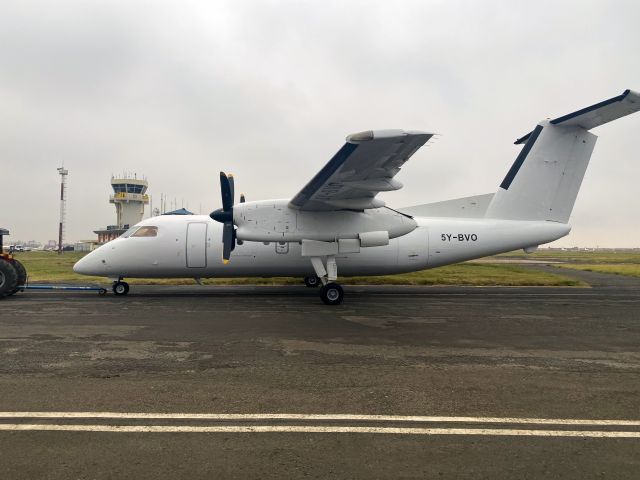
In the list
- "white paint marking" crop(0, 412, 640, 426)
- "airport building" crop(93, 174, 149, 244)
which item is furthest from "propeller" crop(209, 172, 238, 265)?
"airport building" crop(93, 174, 149, 244)

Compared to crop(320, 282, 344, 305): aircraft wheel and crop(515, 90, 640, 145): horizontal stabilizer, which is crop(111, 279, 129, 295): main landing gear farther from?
crop(515, 90, 640, 145): horizontal stabilizer

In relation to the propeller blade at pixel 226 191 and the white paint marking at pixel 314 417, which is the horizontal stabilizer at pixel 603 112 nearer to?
the white paint marking at pixel 314 417

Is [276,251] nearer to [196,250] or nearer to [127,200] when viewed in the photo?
[196,250]

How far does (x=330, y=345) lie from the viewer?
294 inches

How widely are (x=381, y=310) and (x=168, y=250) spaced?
811 cm

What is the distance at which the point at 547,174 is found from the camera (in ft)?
48.3

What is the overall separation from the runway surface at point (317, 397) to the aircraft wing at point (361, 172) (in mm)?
3614

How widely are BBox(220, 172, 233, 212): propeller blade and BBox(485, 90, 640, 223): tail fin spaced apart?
930 cm

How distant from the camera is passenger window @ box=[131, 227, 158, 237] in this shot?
1522 centimetres

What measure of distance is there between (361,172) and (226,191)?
14.4ft

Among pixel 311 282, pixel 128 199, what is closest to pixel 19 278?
pixel 311 282

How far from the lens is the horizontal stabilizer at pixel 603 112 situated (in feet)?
36.6

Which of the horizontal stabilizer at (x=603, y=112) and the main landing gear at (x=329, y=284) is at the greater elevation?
the horizontal stabilizer at (x=603, y=112)

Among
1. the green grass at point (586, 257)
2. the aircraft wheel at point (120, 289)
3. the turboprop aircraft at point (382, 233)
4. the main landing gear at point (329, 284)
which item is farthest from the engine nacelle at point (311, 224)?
the green grass at point (586, 257)
